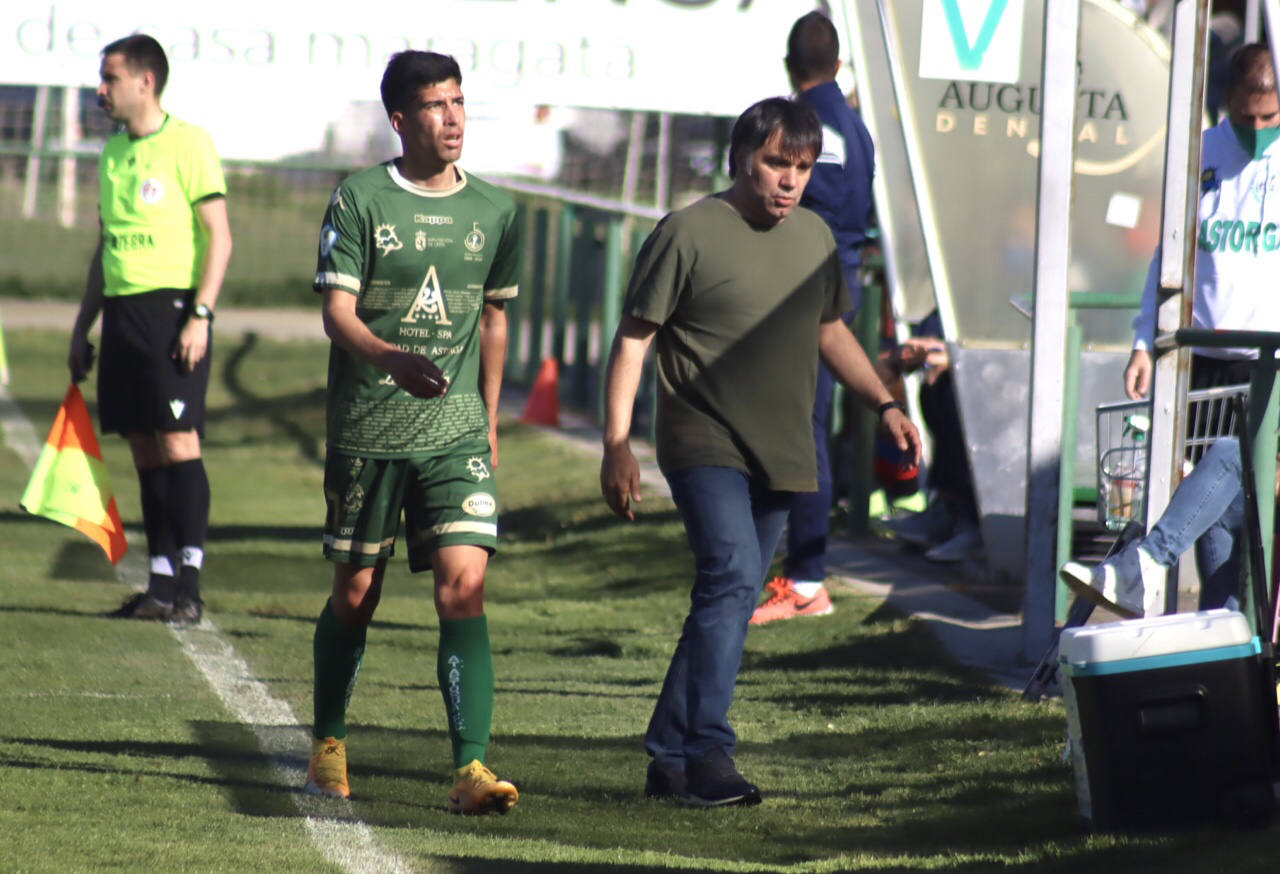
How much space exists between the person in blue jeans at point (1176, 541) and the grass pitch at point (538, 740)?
53 centimetres

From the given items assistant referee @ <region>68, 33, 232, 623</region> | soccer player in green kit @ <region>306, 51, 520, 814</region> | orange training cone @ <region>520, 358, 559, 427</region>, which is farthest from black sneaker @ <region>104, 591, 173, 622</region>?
orange training cone @ <region>520, 358, 559, 427</region>

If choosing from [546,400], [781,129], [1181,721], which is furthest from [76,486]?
[546,400]

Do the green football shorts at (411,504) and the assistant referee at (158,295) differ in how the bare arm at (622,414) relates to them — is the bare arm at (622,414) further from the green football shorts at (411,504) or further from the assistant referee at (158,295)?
the assistant referee at (158,295)

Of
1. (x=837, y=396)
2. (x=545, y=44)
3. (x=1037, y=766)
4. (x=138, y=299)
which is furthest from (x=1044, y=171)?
(x=545, y=44)

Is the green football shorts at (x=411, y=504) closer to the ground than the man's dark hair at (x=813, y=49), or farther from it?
closer to the ground

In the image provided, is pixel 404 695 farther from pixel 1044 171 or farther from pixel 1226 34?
pixel 1226 34

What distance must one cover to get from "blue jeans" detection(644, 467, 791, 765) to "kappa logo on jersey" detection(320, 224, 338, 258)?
115 cm

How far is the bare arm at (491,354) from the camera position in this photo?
18.9 ft

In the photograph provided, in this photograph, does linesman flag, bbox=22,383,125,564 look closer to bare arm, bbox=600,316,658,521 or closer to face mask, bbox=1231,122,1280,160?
bare arm, bbox=600,316,658,521

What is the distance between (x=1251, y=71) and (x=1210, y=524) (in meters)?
1.72

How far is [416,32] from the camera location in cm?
1270

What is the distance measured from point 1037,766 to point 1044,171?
236 centimetres

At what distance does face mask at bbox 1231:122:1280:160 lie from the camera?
7.29 m

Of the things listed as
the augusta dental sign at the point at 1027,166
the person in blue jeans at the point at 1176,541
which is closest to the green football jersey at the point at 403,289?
the person in blue jeans at the point at 1176,541
